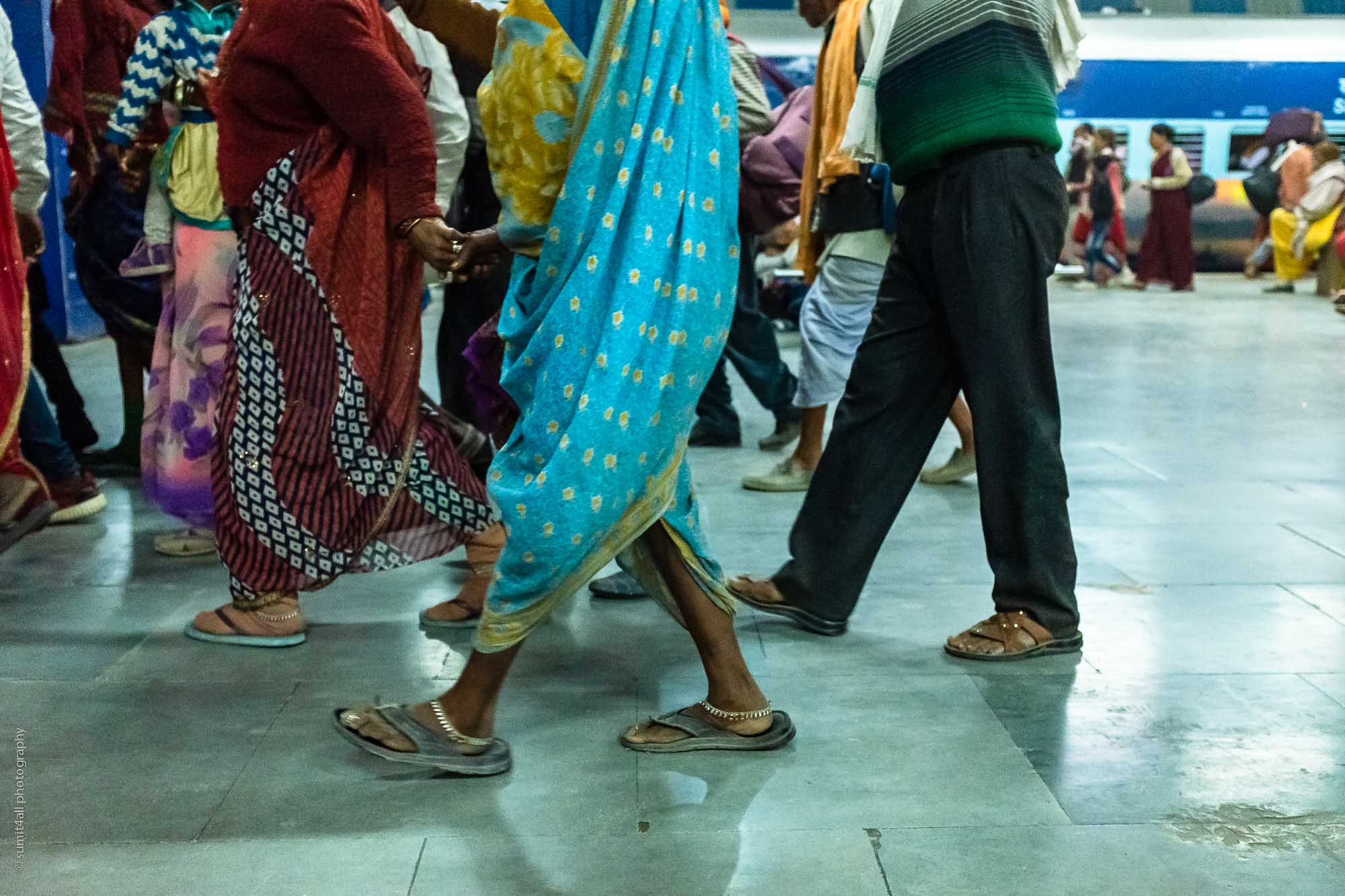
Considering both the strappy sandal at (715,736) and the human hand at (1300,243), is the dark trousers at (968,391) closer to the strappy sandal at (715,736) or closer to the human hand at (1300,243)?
the strappy sandal at (715,736)

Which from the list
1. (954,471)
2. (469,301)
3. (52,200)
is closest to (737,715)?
(469,301)

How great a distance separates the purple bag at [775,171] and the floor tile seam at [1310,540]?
7.10 ft

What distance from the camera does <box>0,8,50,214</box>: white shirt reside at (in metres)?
4.11

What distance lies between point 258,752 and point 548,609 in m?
0.63

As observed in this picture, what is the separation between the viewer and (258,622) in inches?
133

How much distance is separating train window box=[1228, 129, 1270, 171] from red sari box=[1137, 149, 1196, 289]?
2.00 metres

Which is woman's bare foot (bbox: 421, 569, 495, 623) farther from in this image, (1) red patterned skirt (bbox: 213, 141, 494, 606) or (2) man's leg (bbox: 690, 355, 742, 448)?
(2) man's leg (bbox: 690, 355, 742, 448)

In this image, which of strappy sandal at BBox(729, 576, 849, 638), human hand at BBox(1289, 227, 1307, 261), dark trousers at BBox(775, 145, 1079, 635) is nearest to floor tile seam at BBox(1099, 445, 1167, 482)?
dark trousers at BBox(775, 145, 1079, 635)

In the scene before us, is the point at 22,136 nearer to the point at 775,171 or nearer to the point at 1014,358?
the point at 775,171

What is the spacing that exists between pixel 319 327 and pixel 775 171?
2757mm

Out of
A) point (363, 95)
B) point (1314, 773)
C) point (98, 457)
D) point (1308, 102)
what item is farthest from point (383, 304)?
point (1308, 102)

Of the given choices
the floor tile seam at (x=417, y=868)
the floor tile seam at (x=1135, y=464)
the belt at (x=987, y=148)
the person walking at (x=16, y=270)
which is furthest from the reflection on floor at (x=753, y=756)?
the belt at (x=987, y=148)

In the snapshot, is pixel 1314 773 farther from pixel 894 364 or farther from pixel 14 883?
pixel 14 883

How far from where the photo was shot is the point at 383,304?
10.7ft
